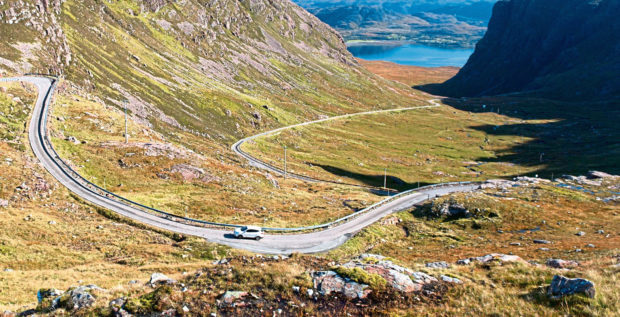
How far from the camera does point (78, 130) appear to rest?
233ft

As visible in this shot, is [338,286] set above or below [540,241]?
above

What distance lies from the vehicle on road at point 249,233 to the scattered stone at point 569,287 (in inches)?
1228

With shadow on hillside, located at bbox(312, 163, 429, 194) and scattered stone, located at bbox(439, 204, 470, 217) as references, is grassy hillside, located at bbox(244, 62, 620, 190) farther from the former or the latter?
scattered stone, located at bbox(439, 204, 470, 217)

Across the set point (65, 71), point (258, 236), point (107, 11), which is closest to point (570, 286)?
point (258, 236)

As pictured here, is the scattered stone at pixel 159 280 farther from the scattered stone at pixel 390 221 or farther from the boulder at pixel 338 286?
the scattered stone at pixel 390 221

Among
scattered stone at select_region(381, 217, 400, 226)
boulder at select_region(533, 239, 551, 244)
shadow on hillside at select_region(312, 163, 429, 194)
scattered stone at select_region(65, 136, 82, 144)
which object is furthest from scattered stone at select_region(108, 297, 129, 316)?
shadow on hillside at select_region(312, 163, 429, 194)

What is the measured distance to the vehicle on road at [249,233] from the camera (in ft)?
142

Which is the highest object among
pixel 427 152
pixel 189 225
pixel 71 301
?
pixel 71 301

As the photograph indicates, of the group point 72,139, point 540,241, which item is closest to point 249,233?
point 540,241

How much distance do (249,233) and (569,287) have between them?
32504 mm

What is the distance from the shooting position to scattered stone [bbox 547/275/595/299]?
16.6 m

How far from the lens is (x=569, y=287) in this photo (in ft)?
57.1

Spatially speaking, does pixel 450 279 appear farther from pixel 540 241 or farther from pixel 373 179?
pixel 373 179

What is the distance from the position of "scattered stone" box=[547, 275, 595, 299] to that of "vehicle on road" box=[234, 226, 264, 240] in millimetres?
31200
